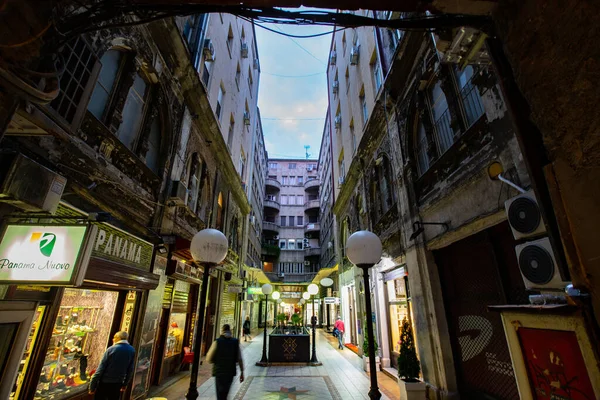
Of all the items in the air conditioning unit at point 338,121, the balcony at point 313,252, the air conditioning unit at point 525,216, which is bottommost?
the air conditioning unit at point 525,216

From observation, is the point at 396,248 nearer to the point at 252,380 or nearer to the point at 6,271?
the point at 252,380

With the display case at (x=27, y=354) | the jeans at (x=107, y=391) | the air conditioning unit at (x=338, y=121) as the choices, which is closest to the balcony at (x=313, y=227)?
the air conditioning unit at (x=338, y=121)

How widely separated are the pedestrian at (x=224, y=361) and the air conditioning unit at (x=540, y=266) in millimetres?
5093

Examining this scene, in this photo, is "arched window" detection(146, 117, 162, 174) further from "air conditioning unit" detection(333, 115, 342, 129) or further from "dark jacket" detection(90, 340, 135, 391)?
"air conditioning unit" detection(333, 115, 342, 129)

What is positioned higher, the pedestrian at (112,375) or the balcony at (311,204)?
the balcony at (311,204)

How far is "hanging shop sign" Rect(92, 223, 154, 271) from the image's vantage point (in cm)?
540

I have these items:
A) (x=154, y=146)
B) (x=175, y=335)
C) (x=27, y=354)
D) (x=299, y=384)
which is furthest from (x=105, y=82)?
(x=299, y=384)

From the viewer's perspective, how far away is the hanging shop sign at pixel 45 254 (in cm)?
339

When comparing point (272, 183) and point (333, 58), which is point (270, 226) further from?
point (333, 58)

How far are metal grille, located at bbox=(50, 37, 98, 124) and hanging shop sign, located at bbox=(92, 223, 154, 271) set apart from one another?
215 centimetres

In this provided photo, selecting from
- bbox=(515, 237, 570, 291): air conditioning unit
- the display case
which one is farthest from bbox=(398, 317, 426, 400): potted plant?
the display case

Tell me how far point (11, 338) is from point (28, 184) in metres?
2.10

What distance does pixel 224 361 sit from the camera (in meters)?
5.53

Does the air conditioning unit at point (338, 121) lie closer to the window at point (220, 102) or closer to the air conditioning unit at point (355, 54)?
the air conditioning unit at point (355, 54)
